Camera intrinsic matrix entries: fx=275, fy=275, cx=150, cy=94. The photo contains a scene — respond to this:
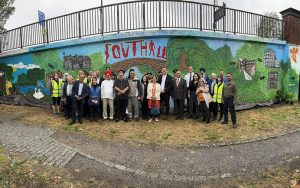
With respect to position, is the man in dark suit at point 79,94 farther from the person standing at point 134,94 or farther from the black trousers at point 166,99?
the black trousers at point 166,99

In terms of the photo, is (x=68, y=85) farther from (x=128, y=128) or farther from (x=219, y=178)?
(x=219, y=178)

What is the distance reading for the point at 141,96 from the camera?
9.62 m

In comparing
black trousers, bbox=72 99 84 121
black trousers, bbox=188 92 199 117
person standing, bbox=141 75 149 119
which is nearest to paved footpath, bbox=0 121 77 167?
black trousers, bbox=72 99 84 121

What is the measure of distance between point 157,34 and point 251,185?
6796mm

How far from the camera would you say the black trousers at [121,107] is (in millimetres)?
9586

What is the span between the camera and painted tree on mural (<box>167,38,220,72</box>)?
1084 cm

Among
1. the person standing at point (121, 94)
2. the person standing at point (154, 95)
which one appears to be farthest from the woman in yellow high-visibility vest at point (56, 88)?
the person standing at point (154, 95)

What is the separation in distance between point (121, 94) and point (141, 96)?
2.34 ft

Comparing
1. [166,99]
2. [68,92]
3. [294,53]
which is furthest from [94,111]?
[294,53]

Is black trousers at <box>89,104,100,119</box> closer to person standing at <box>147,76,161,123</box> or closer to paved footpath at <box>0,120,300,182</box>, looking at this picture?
paved footpath at <box>0,120,300,182</box>

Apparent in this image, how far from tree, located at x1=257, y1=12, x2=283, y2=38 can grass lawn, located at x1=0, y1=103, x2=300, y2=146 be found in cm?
450

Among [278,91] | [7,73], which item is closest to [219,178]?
[278,91]

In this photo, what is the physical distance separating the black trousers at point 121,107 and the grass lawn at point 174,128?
312mm

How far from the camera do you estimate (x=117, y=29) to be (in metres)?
11.0
